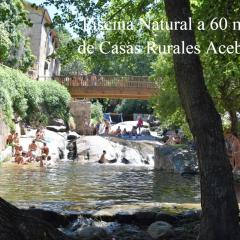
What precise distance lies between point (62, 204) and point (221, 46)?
485 centimetres

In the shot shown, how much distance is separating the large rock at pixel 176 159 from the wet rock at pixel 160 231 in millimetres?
14211

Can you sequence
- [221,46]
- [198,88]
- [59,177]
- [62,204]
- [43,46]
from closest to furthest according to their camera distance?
[198,88] → [221,46] → [62,204] → [59,177] → [43,46]

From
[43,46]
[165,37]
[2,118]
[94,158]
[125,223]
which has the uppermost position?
[43,46]

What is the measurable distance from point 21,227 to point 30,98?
30830 millimetres

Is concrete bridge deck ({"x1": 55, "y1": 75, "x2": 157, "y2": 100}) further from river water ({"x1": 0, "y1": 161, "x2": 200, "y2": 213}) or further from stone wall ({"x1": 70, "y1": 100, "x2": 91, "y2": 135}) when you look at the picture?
river water ({"x1": 0, "y1": 161, "x2": 200, "y2": 213})

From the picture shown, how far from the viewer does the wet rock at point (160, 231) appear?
7.85 meters

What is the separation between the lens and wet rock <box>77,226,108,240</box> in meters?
7.64

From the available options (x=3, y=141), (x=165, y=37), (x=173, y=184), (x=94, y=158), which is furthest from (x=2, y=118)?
(x=173, y=184)

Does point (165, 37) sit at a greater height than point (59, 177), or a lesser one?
greater

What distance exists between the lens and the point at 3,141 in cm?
2681

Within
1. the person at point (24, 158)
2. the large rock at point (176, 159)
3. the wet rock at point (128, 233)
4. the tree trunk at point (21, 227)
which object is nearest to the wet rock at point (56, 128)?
the person at point (24, 158)

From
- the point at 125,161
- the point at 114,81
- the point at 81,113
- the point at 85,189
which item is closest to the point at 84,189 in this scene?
the point at 85,189

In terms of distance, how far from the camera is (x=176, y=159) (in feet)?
77.8

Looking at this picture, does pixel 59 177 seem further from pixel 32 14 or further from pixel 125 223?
pixel 32 14
